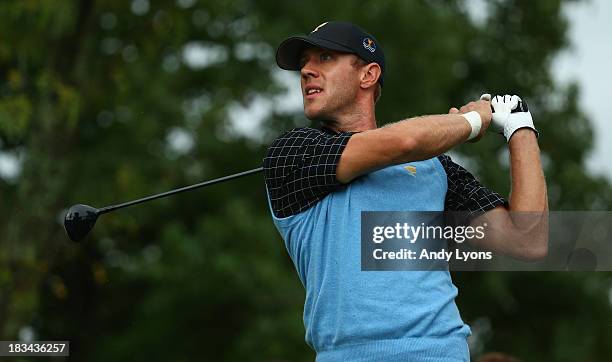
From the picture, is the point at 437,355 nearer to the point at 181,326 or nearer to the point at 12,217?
the point at 12,217

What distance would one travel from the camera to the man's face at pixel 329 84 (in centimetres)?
433

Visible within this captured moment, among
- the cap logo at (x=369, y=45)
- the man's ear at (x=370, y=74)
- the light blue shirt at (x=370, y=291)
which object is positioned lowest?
the light blue shirt at (x=370, y=291)

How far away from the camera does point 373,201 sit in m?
3.88

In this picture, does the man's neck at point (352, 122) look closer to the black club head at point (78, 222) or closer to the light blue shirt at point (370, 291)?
the light blue shirt at point (370, 291)

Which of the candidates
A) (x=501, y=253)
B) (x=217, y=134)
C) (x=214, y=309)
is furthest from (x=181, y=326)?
(x=501, y=253)

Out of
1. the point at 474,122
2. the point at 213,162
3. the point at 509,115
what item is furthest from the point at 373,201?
the point at 213,162

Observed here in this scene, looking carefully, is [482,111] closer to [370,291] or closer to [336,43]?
[336,43]

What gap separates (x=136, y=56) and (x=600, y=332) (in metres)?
9.70

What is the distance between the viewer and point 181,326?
66.2 feet

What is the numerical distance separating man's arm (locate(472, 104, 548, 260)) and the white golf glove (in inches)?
1.3

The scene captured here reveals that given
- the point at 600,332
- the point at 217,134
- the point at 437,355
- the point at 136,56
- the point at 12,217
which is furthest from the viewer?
the point at 600,332

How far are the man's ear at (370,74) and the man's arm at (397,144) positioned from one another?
530 mm

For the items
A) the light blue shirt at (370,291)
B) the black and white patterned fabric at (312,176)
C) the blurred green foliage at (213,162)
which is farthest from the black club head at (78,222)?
the blurred green foliage at (213,162)

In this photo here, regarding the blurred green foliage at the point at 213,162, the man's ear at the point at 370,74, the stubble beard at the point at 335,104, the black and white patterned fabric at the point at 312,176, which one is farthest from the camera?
the blurred green foliage at the point at 213,162
